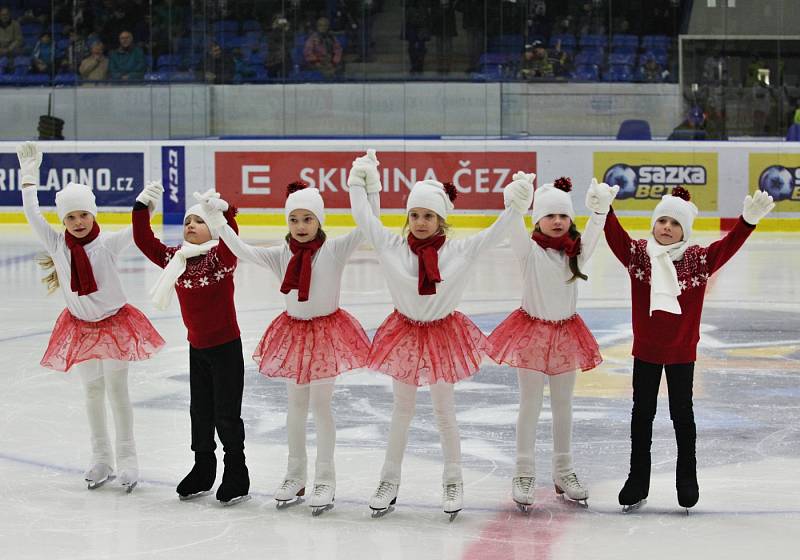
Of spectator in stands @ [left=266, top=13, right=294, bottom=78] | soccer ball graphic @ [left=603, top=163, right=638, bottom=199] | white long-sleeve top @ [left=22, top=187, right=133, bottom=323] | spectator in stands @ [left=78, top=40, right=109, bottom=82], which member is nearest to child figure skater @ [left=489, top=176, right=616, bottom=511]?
white long-sleeve top @ [left=22, top=187, right=133, bottom=323]

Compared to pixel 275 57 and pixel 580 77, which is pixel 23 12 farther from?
pixel 580 77

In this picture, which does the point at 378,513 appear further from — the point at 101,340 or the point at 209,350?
the point at 101,340

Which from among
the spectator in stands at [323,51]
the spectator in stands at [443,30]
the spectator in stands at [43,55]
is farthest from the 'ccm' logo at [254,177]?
the spectator in stands at [43,55]

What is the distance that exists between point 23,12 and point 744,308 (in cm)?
1165

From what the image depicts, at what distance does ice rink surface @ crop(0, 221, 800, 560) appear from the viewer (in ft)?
15.6

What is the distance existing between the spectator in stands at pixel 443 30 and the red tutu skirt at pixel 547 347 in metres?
12.3

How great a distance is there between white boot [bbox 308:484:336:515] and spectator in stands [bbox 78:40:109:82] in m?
13.3

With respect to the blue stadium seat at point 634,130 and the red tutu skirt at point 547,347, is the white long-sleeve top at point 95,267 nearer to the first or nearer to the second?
the red tutu skirt at point 547,347

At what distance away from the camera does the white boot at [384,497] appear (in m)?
5.08

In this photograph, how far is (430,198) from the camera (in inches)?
201

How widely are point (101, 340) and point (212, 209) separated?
779mm

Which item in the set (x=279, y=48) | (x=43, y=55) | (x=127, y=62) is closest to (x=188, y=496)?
(x=279, y=48)

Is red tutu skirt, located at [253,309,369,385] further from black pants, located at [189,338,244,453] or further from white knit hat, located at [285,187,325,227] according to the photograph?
white knit hat, located at [285,187,325,227]

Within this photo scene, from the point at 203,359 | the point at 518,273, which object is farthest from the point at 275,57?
the point at 203,359
